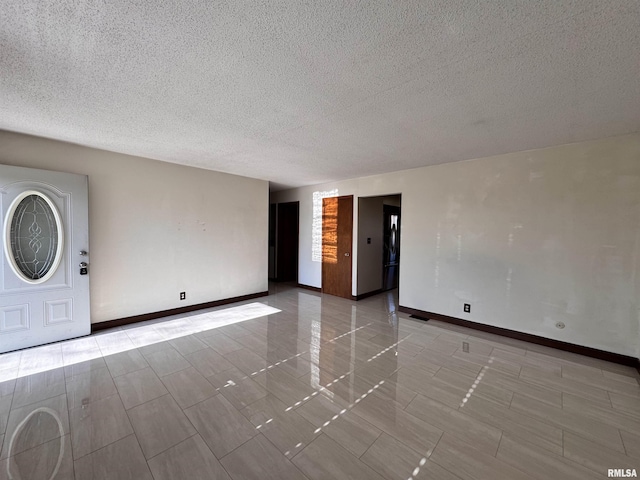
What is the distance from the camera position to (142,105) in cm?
232

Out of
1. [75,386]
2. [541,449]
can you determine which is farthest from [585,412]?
[75,386]

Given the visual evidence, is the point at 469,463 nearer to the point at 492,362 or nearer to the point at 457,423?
the point at 457,423

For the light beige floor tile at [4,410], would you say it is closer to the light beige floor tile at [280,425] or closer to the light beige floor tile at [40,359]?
the light beige floor tile at [40,359]

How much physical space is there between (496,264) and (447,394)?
223cm

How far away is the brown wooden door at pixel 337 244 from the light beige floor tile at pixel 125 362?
375cm

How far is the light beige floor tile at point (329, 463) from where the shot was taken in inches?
59.5

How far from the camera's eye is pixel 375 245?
19.5ft

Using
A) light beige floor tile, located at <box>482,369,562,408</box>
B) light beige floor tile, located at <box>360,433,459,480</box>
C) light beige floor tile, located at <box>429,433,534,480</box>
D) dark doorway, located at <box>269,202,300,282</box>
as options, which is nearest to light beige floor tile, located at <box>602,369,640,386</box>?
light beige floor tile, located at <box>482,369,562,408</box>

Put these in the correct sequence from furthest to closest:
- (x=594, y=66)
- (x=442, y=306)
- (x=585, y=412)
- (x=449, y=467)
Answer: (x=442, y=306) < (x=585, y=412) < (x=594, y=66) < (x=449, y=467)

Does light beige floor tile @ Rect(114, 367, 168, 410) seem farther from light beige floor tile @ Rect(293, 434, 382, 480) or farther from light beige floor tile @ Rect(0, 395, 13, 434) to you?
light beige floor tile @ Rect(293, 434, 382, 480)

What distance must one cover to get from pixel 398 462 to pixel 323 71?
262 cm

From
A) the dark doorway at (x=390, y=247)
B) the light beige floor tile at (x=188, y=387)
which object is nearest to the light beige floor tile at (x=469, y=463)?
the light beige floor tile at (x=188, y=387)

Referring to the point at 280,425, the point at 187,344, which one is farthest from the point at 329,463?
the point at 187,344

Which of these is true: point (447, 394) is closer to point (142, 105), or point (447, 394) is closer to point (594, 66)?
point (594, 66)
